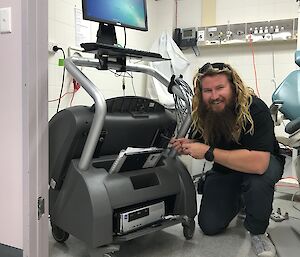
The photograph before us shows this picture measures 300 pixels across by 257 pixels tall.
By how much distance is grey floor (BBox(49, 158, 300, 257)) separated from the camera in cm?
172

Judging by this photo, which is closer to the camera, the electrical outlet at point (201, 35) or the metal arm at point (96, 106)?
the metal arm at point (96, 106)

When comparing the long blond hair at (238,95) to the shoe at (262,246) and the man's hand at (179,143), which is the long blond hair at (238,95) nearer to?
the man's hand at (179,143)

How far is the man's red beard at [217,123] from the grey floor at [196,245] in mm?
549

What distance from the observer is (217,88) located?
1778 millimetres

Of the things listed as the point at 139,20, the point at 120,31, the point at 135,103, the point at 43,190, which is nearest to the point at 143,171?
the point at 135,103

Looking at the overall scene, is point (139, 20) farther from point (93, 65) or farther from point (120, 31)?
point (120, 31)

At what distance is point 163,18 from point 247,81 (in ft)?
4.10

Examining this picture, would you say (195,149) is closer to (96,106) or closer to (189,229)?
(189,229)

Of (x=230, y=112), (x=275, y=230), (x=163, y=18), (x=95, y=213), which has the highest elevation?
(x=163, y=18)

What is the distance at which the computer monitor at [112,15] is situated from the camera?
5.43 feet

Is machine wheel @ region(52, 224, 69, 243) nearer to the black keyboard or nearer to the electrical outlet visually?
the black keyboard

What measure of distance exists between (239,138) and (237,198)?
1.49 ft

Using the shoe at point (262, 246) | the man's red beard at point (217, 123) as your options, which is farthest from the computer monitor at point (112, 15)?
the shoe at point (262, 246)

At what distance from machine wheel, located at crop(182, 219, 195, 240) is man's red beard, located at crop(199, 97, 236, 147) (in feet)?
1.47
